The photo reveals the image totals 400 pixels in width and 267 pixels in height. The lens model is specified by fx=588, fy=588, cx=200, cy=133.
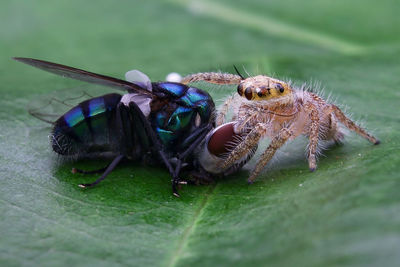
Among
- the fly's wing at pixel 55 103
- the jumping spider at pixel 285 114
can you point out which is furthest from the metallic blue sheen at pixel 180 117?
the fly's wing at pixel 55 103

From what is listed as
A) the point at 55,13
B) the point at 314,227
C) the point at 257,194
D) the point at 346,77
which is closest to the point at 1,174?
the point at 257,194

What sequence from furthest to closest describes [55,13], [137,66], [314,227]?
[55,13] → [137,66] → [314,227]

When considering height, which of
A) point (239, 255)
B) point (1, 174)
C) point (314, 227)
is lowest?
point (1, 174)

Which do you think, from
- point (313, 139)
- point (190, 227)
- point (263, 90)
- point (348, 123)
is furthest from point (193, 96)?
point (190, 227)

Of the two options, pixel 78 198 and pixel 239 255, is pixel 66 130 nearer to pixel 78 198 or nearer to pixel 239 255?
pixel 78 198

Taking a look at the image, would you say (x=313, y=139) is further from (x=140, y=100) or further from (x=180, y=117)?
(x=140, y=100)

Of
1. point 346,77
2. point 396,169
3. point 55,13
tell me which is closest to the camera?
point 396,169

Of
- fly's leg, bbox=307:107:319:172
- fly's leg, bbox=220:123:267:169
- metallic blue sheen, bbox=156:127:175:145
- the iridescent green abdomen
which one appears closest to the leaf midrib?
fly's leg, bbox=220:123:267:169
